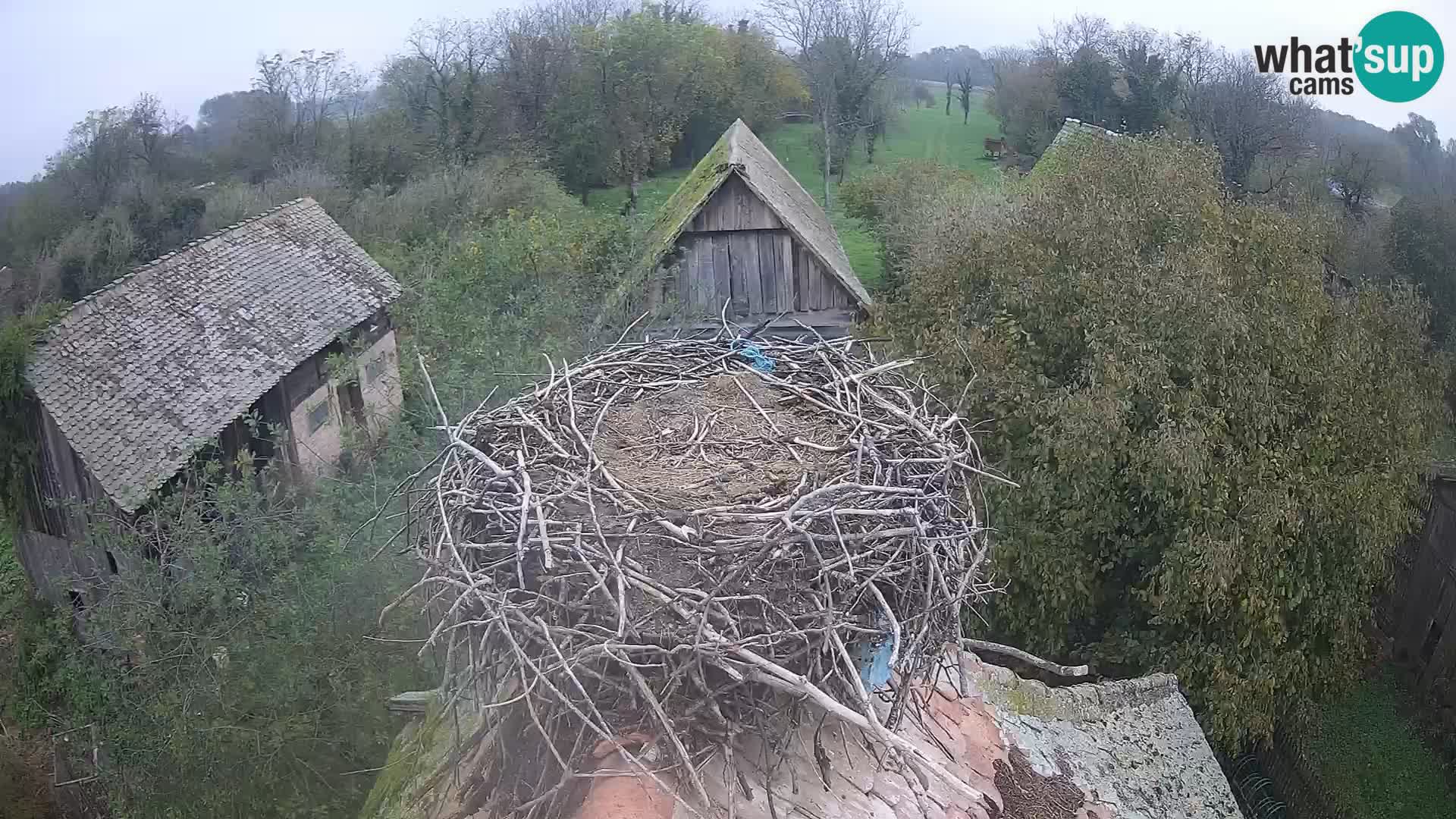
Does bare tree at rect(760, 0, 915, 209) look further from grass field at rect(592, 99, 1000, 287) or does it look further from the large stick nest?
the large stick nest

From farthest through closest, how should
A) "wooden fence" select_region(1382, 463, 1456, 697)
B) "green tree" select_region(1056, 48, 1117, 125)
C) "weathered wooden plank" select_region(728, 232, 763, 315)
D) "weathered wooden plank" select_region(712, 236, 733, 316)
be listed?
"green tree" select_region(1056, 48, 1117, 125) → "weathered wooden plank" select_region(712, 236, 733, 316) → "weathered wooden plank" select_region(728, 232, 763, 315) → "wooden fence" select_region(1382, 463, 1456, 697)

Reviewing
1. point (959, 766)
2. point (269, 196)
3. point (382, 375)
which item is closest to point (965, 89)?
point (269, 196)

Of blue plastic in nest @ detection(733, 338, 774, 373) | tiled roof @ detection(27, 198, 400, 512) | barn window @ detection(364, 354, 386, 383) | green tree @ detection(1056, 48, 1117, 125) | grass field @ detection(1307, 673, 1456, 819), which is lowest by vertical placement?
grass field @ detection(1307, 673, 1456, 819)

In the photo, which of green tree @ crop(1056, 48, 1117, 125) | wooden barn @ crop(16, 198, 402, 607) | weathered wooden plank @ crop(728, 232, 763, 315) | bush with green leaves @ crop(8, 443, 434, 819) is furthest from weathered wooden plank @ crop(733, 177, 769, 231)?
green tree @ crop(1056, 48, 1117, 125)

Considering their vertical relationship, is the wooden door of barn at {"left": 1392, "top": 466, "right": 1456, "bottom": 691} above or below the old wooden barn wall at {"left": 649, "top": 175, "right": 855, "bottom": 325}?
below

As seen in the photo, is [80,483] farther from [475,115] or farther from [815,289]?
[475,115]

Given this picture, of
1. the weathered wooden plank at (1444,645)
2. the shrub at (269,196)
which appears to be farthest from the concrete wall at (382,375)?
the weathered wooden plank at (1444,645)

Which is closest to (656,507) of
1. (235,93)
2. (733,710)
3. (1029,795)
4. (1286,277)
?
(733,710)
